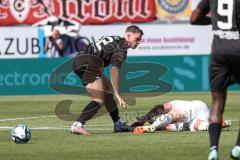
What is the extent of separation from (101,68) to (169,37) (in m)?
22.0

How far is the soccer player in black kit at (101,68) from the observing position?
1455cm

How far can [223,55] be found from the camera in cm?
1025

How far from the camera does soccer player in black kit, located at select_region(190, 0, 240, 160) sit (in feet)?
33.6

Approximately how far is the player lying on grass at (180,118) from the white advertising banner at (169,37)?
70.4ft

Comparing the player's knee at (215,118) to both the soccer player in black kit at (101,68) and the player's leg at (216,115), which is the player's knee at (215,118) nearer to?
the player's leg at (216,115)

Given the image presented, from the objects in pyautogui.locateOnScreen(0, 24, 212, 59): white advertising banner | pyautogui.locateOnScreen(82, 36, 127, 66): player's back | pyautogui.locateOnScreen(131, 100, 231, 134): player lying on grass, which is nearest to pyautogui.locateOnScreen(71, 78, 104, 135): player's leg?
pyautogui.locateOnScreen(82, 36, 127, 66): player's back

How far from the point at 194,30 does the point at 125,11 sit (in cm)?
338

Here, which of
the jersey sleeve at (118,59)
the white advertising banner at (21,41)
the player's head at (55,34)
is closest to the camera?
the jersey sleeve at (118,59)

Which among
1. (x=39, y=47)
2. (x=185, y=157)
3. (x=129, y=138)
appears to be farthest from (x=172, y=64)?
(x=185, y=157)

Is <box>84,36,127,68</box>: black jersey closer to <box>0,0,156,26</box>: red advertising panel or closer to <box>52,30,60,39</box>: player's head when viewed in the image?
<box>52,30,60,39</box>: player's head

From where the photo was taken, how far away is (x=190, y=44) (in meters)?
37.2

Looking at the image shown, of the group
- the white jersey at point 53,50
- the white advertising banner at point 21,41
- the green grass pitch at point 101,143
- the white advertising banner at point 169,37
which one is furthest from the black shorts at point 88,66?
the white advertising banner at point 169,37

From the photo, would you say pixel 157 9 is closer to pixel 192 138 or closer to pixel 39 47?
pixel 39 47

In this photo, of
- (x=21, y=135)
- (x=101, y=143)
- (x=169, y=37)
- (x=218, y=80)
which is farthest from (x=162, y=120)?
(x=169, y=37)
